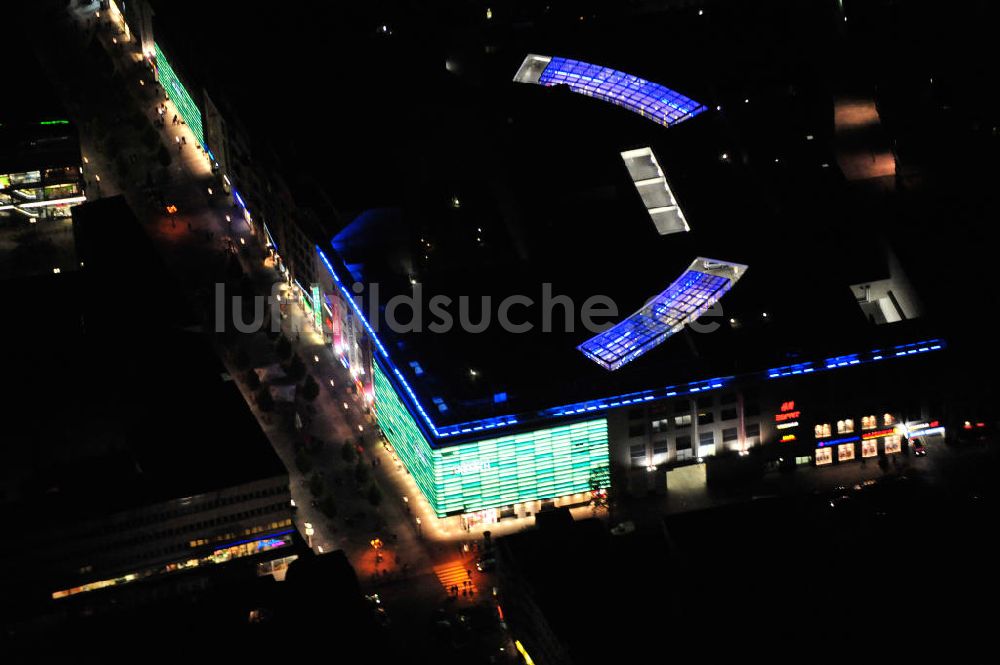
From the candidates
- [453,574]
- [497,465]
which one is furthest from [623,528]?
[453,574]

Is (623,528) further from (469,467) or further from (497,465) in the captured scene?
(469,467)

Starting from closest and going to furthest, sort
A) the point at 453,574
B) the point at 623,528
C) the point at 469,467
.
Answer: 1. the point at 453,574
2. the point at 469,467
3. the point at 623,528

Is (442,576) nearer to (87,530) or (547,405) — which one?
(547,405)

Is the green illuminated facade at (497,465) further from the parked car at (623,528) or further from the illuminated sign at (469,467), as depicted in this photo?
the parked car at (623,528)

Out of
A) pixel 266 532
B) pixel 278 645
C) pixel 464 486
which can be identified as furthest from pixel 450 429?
pixel 278 645

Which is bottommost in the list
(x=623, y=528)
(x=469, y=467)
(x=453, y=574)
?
(x=453, y=574)

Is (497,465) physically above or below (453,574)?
above

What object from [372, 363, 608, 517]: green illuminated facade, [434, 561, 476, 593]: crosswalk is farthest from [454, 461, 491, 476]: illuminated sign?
[434, 561, 476, 593]: crosswalk

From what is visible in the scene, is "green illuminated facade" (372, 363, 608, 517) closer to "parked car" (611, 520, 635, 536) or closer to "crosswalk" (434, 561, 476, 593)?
"crosswalk" (434, 561, 476, 593)
